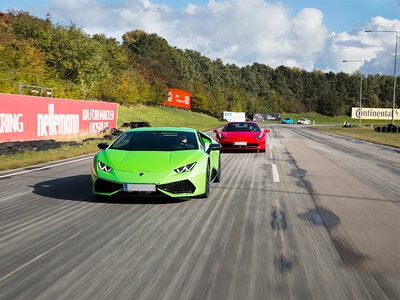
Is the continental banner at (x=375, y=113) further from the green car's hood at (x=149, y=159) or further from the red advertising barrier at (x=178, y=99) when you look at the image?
the green car's hood at (x=149, y=159)

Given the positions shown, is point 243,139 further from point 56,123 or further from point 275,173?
point 56,123

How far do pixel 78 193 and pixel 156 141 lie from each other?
5.49 ft

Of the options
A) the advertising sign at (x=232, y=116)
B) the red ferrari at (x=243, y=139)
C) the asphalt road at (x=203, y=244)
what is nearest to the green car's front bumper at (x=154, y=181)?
the asphalt road at (x=203, y=244)

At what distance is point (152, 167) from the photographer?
5.79m

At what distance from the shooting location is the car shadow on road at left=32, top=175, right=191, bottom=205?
6.13 m

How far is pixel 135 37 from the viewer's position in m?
99.7

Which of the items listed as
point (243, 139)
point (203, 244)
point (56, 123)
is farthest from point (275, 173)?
point (56, 123)

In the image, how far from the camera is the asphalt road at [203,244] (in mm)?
2998

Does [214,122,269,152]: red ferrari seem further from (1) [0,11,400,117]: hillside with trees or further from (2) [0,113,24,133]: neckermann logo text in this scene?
(1) [0,11,400,117]: hillside with trees

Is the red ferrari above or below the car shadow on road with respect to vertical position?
above

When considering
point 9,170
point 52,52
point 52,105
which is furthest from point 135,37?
point 9,170

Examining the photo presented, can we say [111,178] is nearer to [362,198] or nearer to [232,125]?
[362,198]

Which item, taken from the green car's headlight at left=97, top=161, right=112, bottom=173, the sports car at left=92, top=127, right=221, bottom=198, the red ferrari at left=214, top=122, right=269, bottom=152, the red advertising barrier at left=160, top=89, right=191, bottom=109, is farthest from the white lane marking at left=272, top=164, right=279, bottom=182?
the red advertising barrier at left=160, top=89, right=191, bottom=109

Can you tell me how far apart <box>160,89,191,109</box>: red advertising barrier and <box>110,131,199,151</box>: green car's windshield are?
206 ft
